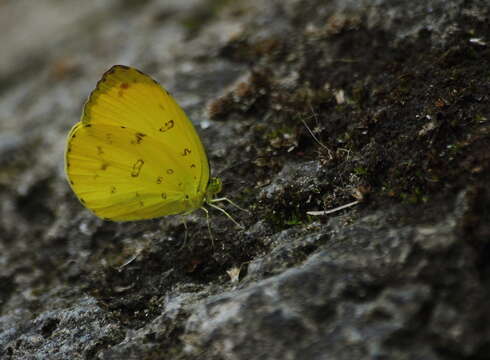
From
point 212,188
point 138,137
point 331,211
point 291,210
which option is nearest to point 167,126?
point 138,137

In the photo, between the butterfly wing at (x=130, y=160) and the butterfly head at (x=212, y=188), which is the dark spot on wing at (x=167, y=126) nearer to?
the butterfly wing at (x=130, y=160)

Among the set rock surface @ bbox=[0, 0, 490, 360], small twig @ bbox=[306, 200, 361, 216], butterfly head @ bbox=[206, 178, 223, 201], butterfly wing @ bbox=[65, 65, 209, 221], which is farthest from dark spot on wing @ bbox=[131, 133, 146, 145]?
small twig @ bbox=[306, 200, 361, 216]

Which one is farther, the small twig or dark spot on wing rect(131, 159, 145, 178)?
dark spot on wing rect(131, 159, 145, 178)

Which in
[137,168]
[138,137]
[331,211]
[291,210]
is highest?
[138,137]

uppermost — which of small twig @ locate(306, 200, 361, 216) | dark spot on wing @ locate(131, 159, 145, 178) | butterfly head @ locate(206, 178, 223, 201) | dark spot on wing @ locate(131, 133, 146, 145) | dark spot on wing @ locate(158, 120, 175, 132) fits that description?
dark spot on wing @ locate(158, 120, 175, 132)

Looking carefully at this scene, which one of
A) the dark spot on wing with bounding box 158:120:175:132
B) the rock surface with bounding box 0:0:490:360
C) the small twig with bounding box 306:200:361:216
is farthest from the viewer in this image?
the dark spot on wing with bounding box 158:120:175:132

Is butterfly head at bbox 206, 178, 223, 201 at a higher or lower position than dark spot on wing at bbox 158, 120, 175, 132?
lower

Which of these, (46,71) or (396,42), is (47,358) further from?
(46,71)

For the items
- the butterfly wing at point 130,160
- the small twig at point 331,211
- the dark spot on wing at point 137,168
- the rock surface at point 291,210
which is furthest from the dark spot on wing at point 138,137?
the small twig at point 331,211

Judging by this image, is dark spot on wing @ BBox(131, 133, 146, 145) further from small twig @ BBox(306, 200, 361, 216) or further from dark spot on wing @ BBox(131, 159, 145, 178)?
small twig @ BBox(306, 200, 361, 216)

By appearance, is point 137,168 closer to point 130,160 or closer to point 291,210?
point 130,160
